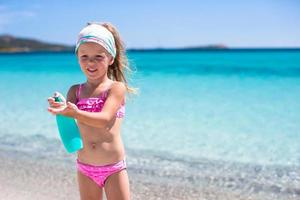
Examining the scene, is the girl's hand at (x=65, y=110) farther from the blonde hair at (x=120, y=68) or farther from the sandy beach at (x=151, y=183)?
the sandy beach at (x=151, y=183)

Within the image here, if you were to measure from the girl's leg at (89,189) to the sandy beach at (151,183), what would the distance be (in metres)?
1.75

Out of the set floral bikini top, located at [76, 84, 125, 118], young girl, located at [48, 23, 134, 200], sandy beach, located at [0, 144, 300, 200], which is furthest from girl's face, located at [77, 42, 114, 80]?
sandy beach, located at [0, 144, 300, 200]

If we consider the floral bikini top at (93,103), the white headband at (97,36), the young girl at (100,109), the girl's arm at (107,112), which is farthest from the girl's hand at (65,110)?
the white headband at (97,36)

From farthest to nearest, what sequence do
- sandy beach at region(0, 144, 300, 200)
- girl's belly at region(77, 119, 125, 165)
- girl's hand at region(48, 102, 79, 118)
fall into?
sandy beach at region(0, 144, 300, 200) < girl's belly at region(77, 119, 125, 165) < girl's hand at region(48, 102, 79, 118)

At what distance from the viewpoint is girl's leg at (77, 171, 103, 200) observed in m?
2.85

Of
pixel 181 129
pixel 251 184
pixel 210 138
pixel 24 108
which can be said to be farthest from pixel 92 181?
pixel 24 108

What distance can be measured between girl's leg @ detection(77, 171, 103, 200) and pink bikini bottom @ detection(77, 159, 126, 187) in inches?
1.3

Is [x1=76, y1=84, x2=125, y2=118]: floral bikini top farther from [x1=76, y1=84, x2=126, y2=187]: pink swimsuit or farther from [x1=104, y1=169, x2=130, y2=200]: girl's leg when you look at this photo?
[x1=104, y1=169, x2=130, y2=200]: girl's leg

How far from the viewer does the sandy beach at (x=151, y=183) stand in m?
4.70

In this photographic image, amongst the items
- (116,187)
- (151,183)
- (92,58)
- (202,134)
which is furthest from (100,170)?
(202,134)

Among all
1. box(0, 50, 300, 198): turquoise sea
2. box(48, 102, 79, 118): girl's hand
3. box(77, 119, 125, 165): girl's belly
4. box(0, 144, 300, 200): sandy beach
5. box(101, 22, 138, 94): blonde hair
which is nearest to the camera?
box(48, 102, 79, 118): girl's hand

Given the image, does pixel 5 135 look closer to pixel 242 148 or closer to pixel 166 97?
pixel 242 148

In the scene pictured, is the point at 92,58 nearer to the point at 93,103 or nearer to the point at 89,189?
the point at 93,103

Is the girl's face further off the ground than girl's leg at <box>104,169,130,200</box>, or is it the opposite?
the girl's face
